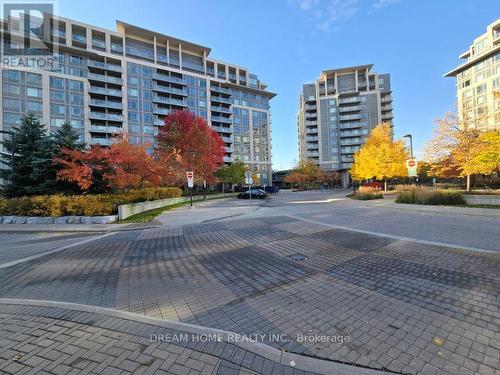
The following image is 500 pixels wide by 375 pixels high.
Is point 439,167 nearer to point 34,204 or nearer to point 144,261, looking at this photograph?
point 144,261

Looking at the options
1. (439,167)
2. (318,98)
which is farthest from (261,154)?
(439,167)

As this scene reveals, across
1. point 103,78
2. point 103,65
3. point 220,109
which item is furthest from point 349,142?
point 103,65

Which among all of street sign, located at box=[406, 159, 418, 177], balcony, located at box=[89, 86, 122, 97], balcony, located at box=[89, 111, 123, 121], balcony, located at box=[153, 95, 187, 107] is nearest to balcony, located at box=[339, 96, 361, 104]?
balcony, located at box=[153, 95, 187, 107]

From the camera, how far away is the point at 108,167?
58.1 ft

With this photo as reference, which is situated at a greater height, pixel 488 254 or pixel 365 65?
pixel 365 65

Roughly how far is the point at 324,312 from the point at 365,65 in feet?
323

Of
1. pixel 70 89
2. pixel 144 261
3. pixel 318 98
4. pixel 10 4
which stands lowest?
pixel 144 261

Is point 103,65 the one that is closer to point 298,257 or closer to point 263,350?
point 298,257

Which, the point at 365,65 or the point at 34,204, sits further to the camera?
the point at 365,65

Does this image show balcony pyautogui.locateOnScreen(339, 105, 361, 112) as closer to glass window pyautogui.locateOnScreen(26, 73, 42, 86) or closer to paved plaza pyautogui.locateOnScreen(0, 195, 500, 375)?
glass window pyautogui.locateOnScreen(26, 73, 42, 86)

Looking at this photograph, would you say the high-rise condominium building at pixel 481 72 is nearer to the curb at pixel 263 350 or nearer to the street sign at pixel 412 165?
the street sign at pixel 412 165

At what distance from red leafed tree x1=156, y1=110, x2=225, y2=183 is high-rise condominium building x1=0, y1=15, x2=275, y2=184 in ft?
45.6

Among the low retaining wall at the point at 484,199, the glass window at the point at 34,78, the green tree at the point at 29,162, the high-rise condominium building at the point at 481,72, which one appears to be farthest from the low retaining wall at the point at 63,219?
the high-rise condominium building at the point at 481,72

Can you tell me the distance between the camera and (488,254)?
6293 mm
